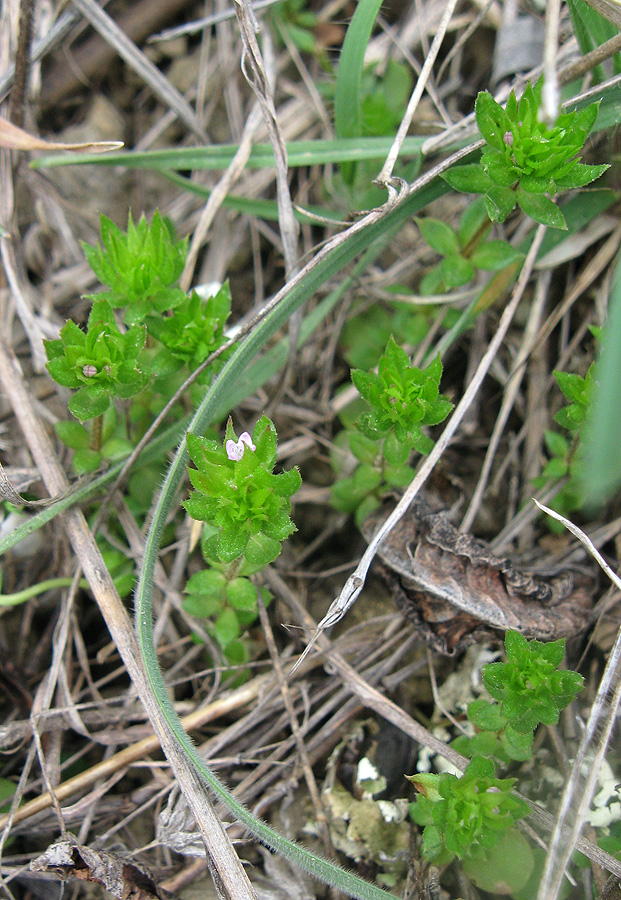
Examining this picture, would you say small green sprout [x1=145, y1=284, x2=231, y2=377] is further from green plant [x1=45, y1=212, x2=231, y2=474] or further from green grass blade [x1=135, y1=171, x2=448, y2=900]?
green grass blade [x1=135, y1=171, x2=448, y2=900]

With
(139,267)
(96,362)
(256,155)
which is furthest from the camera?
(256,155)

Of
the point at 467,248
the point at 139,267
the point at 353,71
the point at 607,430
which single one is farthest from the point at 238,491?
the point at 353,71

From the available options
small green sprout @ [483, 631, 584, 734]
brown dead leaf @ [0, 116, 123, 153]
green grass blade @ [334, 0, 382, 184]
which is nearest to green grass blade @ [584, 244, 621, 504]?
small green sprout @ [483, 631, 584, 734]

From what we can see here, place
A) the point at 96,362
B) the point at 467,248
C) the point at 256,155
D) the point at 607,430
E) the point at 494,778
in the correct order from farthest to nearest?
the point at 256,155 → the point at 467,248 → the point at 96,362 → the point at 494,778 → the point at 607,430

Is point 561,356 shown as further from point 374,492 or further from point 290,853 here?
point 290,853

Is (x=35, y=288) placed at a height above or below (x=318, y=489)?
above

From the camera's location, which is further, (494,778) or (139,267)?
(139,267)

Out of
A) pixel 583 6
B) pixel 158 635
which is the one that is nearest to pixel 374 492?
pixel 158 635

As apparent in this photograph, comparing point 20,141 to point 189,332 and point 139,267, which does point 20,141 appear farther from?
point 189,332
